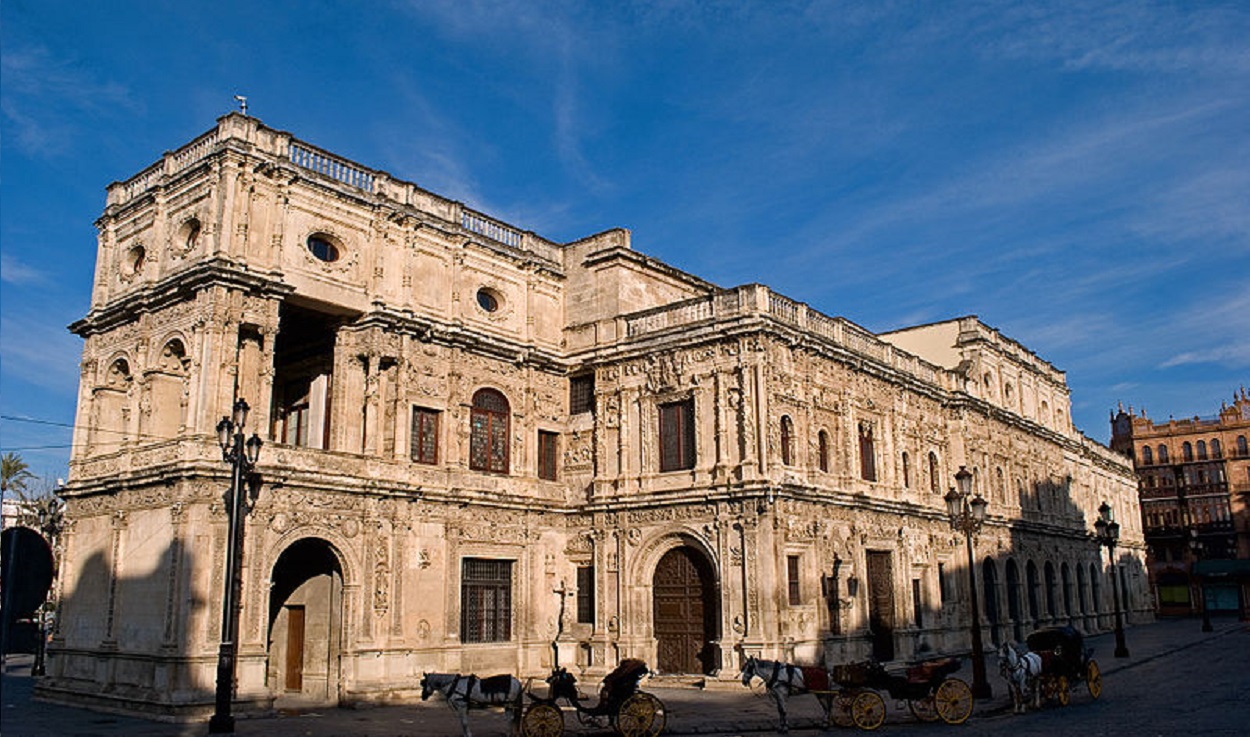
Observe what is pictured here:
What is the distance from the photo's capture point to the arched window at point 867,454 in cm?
2995

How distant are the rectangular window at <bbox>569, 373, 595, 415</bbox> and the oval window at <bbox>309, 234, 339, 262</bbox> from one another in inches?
337

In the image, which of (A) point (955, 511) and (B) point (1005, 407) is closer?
(A) point (955, 511)

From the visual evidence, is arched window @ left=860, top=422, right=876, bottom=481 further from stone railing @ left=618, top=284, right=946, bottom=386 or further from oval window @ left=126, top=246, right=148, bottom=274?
oval window @ left=126, top=246, right=148, bottom=274

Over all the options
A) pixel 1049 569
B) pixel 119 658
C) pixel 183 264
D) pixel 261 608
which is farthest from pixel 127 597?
pixel 1049 569

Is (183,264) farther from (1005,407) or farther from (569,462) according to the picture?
(1005,407)

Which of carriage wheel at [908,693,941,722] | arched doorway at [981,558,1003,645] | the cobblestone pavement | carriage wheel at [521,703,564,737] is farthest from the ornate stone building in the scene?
carriage wheel at [521,703,564,737]

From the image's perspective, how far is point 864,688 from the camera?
1638cm

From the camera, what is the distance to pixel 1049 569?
42.8 m

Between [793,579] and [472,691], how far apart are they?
12518mm

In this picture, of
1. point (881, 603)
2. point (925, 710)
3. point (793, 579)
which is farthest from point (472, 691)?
point (881, 603)

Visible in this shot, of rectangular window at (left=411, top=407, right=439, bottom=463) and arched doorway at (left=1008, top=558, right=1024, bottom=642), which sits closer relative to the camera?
rectangular window at (left=411, top=407, right=439, bottom=463)

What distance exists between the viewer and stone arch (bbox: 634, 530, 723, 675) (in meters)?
25.5

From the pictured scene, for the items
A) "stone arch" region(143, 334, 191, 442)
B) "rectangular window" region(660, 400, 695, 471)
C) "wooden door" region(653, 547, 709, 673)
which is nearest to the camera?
"stone arch" region(143, 334, 191, 442)

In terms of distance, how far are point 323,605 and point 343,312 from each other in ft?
23.8
